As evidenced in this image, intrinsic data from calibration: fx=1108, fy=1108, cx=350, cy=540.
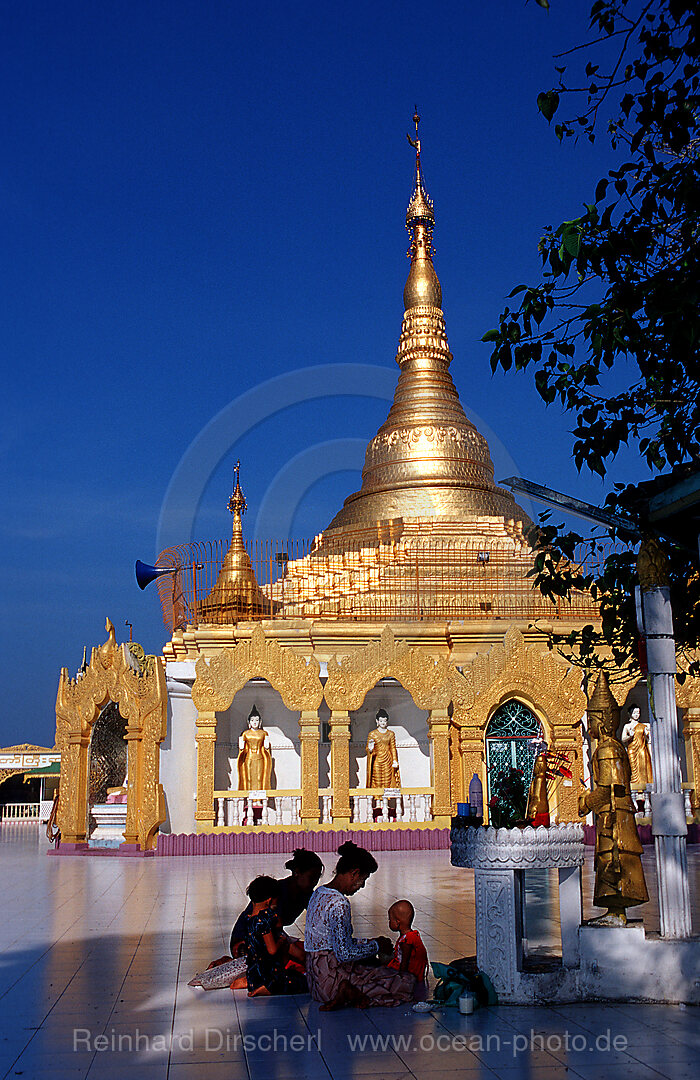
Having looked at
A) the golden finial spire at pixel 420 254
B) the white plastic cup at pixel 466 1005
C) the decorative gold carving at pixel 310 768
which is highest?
the golden finial spire at pixel 420 254

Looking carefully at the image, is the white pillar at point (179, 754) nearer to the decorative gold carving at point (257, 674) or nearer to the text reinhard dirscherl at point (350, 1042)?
the decorative gold carving at point (257, 674)

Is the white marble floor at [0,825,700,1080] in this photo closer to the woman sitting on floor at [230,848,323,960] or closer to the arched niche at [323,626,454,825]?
the woman sitting on floor at [230,848,323,960]

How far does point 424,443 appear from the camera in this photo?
27078mm

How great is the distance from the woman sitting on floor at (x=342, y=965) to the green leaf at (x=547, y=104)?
13.3ft

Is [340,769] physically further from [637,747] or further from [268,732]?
[637,747]

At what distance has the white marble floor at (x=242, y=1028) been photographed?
15.9 ft

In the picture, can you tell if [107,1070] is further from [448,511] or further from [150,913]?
[448,511]

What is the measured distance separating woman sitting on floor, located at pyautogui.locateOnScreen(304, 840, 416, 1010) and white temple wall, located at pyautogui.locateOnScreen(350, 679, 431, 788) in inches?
511

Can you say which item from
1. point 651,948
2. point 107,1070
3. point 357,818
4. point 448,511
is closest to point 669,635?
point 651,948

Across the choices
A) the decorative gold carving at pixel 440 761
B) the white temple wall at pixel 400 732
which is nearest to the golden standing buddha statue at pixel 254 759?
the white temple wall at pixel 400 732

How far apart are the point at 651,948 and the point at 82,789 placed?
13510 mm

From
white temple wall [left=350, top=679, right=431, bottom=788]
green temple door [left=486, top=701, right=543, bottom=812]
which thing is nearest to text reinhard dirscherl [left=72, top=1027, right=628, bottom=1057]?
green temple door [left=486, top=701, right=543, bottom=812]

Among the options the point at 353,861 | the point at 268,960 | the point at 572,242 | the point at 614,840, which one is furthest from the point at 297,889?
the point at 572,242

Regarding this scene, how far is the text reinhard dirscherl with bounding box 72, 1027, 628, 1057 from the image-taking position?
5.14m
